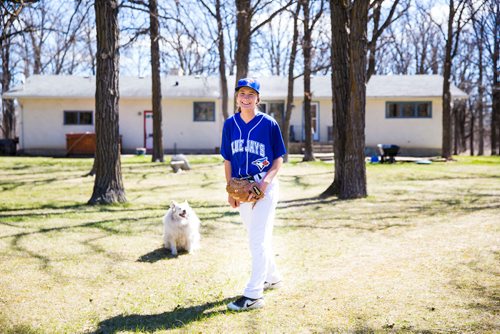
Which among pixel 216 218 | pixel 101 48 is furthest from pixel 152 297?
pixel 101 48

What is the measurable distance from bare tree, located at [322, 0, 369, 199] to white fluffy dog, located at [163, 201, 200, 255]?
5.76 m

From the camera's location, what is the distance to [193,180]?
642 inches

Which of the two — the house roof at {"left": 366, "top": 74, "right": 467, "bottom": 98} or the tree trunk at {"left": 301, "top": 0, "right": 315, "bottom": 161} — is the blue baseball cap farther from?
the house roof at {"left": 366, "top": 74, "right": 467, "bottom": 98}

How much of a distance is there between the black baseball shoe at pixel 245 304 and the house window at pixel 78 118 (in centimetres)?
2842

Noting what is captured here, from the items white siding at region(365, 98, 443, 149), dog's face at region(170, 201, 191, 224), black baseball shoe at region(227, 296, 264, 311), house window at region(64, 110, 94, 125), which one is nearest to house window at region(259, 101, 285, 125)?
white siding at region(365, 98, 443, 149)

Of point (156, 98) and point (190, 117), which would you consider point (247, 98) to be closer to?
point (156, 98)

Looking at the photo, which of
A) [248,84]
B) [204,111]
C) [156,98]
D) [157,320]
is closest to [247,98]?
[248,84]

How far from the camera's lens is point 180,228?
6754 millimetres

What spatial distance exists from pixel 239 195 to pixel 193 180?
1193 cm

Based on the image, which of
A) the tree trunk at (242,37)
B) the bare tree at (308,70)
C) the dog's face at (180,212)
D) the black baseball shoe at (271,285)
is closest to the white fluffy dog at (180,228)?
the dog's face at (180,212)

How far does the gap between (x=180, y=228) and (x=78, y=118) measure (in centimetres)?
2661

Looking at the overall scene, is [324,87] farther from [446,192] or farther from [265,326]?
[265,326]

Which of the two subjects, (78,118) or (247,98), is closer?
(247,98)

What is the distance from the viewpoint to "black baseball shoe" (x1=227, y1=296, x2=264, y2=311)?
181 inches
